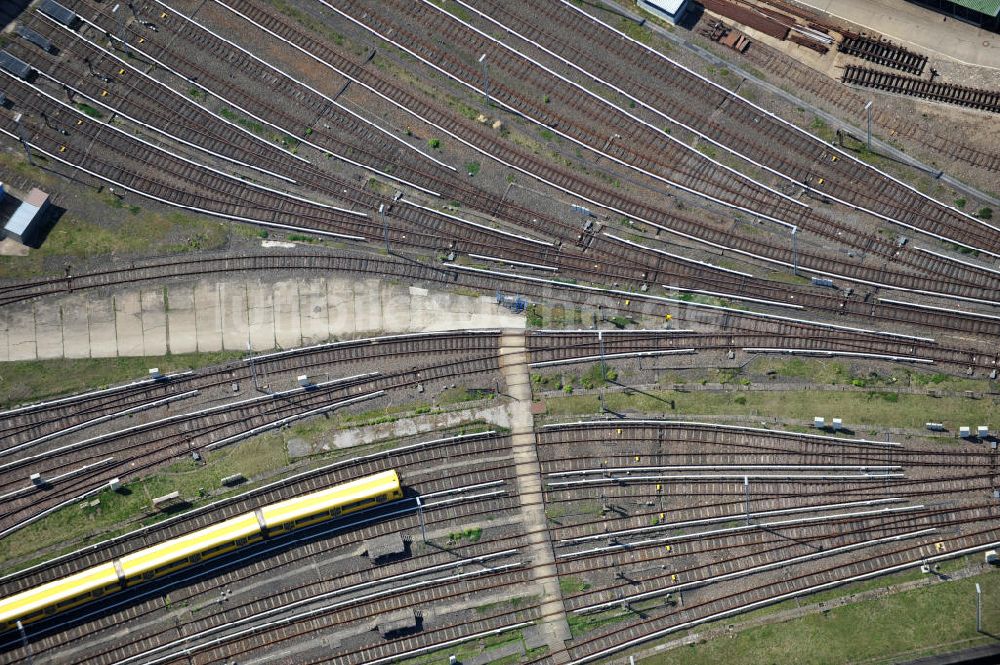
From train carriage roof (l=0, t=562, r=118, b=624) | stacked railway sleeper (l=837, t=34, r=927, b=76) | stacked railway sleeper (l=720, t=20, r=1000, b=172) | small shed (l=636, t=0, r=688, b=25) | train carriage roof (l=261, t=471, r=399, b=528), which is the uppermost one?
small shed (l=636, t=0, r=688, b=25)

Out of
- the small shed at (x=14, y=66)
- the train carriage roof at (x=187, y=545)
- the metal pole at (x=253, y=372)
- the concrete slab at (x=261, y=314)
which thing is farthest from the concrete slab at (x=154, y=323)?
the small shed at (x=14, y=66)

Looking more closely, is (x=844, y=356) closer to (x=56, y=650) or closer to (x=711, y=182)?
(x=711, y=182)

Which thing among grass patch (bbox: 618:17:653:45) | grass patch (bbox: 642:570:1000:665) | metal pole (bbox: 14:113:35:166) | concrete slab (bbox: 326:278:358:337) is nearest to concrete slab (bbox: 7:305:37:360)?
metal pole (bbox: 14:113:35:166)

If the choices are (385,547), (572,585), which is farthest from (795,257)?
(385,547)

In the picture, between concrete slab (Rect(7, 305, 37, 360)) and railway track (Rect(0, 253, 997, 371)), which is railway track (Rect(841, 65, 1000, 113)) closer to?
railway track (Rect(0, 253, 997, 371))

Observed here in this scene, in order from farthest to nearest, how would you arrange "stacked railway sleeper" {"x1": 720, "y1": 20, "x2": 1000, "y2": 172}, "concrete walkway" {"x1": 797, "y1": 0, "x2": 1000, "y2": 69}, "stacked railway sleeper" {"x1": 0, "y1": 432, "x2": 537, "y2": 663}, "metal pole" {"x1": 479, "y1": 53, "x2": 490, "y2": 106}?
"metal pole" {"x1": 479, "y1": 53, "x2": 490, "y2": 106} < "concrete walkway" {"x1": 797, "y1": 0, "x2": 1000, "y2": 69} < "stacked railway sleeper" {"x1": 720, "y1": 20, "x2": 1000, "y2": 172} < "stacked railway sleeper" {"x1": 0, "y1": 432, "x2": 537, "y2": 663}

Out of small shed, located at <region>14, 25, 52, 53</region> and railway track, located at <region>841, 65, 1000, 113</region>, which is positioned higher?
small shed, located at <region>14, 25, 52, 53</region>

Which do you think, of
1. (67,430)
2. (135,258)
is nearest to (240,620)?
(67,430)

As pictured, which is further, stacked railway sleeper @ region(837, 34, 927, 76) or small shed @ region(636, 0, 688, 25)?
small shed @ region(636, 0, 688, 25)
